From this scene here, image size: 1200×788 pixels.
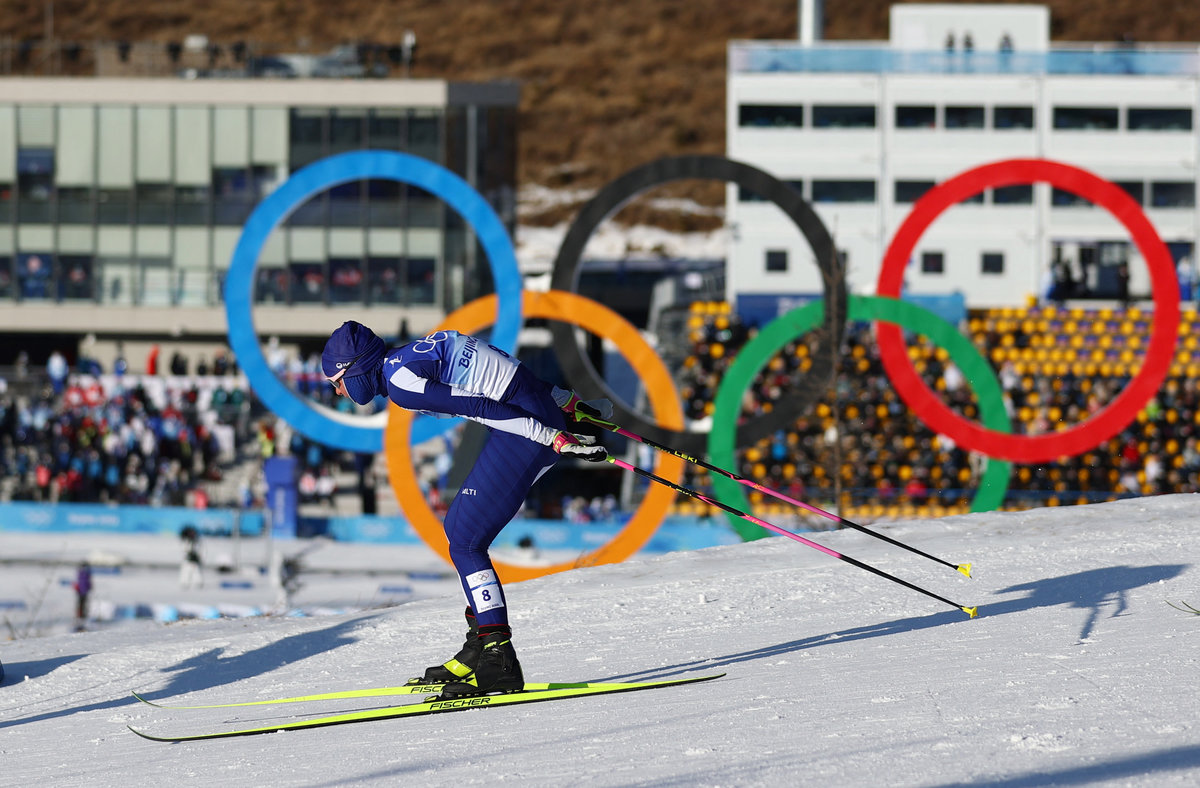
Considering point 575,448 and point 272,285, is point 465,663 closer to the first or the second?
point 575,448

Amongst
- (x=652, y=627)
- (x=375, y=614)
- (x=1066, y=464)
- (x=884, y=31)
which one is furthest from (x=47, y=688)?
(x=884, y=31)

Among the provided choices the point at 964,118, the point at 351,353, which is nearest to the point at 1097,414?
the point at 351,353

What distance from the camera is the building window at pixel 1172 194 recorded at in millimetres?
45781

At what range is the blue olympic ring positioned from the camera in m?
20.1

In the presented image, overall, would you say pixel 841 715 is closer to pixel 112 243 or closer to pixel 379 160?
pixel 379 160

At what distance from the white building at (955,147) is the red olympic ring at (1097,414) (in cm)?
2538

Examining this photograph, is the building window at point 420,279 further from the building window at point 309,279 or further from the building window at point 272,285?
the building window at point 272,285

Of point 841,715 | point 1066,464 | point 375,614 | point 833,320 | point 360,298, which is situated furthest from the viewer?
point 360,298

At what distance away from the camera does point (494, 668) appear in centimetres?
594

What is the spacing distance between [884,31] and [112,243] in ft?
215

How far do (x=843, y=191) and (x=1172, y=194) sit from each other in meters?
10.6

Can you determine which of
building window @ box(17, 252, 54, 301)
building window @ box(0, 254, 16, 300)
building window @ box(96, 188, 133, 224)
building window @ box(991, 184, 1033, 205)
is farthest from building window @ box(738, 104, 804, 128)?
building window @ box(0, 254, 16, 300)

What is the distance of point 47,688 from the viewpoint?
7.20 meters

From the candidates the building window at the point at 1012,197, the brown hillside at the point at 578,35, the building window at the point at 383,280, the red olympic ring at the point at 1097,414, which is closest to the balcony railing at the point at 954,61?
the building window at the point at 1012,197
